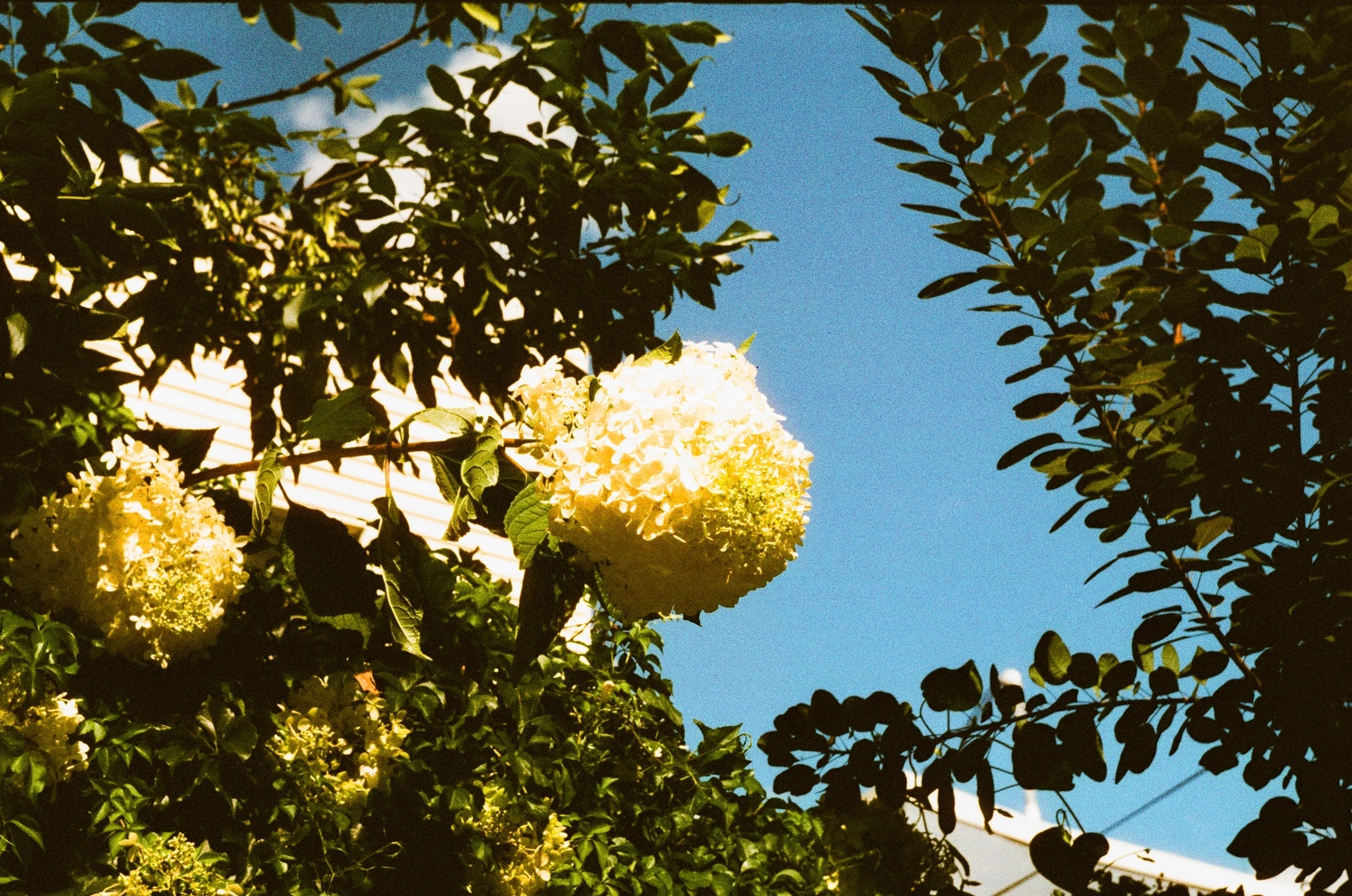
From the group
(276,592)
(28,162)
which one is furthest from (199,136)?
(276,592)

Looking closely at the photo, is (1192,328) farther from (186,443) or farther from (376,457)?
(186,443)

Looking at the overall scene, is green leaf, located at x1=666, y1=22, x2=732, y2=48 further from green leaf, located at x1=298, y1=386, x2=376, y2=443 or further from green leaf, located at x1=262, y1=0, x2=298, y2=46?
green leaf, located at x1=298, y1=386, x2=376, y2=443

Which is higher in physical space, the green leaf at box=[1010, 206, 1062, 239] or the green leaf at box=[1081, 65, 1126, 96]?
the green leaf at box=[1081, 65, 1126, 96]

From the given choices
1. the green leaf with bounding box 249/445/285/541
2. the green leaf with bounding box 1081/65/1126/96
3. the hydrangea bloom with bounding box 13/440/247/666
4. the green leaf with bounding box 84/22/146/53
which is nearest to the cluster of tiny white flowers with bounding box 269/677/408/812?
the hydrangea bloom with bounding box 13/440/247/666

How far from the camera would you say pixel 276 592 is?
3.06m

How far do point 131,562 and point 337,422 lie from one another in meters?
0.80

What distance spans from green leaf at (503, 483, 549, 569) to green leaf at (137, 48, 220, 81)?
55.0 inches

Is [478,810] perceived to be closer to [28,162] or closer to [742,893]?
[742,893]

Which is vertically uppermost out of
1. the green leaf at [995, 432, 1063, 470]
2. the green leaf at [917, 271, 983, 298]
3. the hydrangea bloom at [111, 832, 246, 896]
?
the green leaf at [917, 271, 983, 298]

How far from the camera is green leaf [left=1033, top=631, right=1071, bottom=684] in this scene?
212 centimetres

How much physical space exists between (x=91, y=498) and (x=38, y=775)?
638 millimetres

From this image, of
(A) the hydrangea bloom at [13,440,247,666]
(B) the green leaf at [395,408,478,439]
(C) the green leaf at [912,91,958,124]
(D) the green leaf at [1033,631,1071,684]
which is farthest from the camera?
(A) the hydrangea bloom at [13,440,247,666]

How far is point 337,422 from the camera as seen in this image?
1971 mm

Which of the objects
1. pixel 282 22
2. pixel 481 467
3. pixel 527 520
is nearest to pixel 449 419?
pixel 481 467
